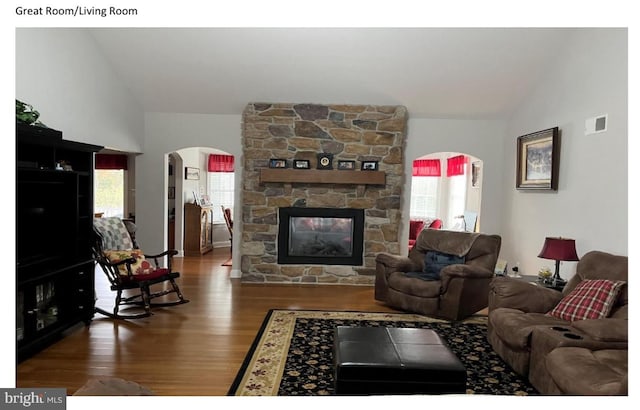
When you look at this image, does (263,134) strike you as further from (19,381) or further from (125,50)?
(19,381)

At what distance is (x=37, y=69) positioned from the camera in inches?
160

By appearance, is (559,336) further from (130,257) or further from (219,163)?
(219,163)

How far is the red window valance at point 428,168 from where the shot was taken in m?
9.46

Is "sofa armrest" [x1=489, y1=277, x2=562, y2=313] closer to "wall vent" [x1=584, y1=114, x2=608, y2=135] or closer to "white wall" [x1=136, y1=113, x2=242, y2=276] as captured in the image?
"wall vent" [x1=584, y1=114, x2=608, y2=135]

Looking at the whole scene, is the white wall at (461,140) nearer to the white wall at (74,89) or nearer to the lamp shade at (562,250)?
the lamp shade at (562,250)

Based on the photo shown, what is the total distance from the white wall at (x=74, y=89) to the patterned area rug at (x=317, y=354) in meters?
Result: 2.87

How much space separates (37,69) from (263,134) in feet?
8.94

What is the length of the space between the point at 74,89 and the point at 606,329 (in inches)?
202

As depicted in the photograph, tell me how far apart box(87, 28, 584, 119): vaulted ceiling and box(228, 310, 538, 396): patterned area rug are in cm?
282

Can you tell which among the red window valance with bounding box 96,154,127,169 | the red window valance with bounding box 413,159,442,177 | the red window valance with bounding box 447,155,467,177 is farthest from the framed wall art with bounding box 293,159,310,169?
the red window valance with bounding box 96,154,127,169

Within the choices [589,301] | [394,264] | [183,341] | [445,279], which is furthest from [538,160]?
[183,341]

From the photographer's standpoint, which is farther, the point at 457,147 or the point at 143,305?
the point at 457,147

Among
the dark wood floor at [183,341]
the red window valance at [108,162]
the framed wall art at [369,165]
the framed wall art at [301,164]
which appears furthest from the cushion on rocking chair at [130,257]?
the red window valance at [108,162]
